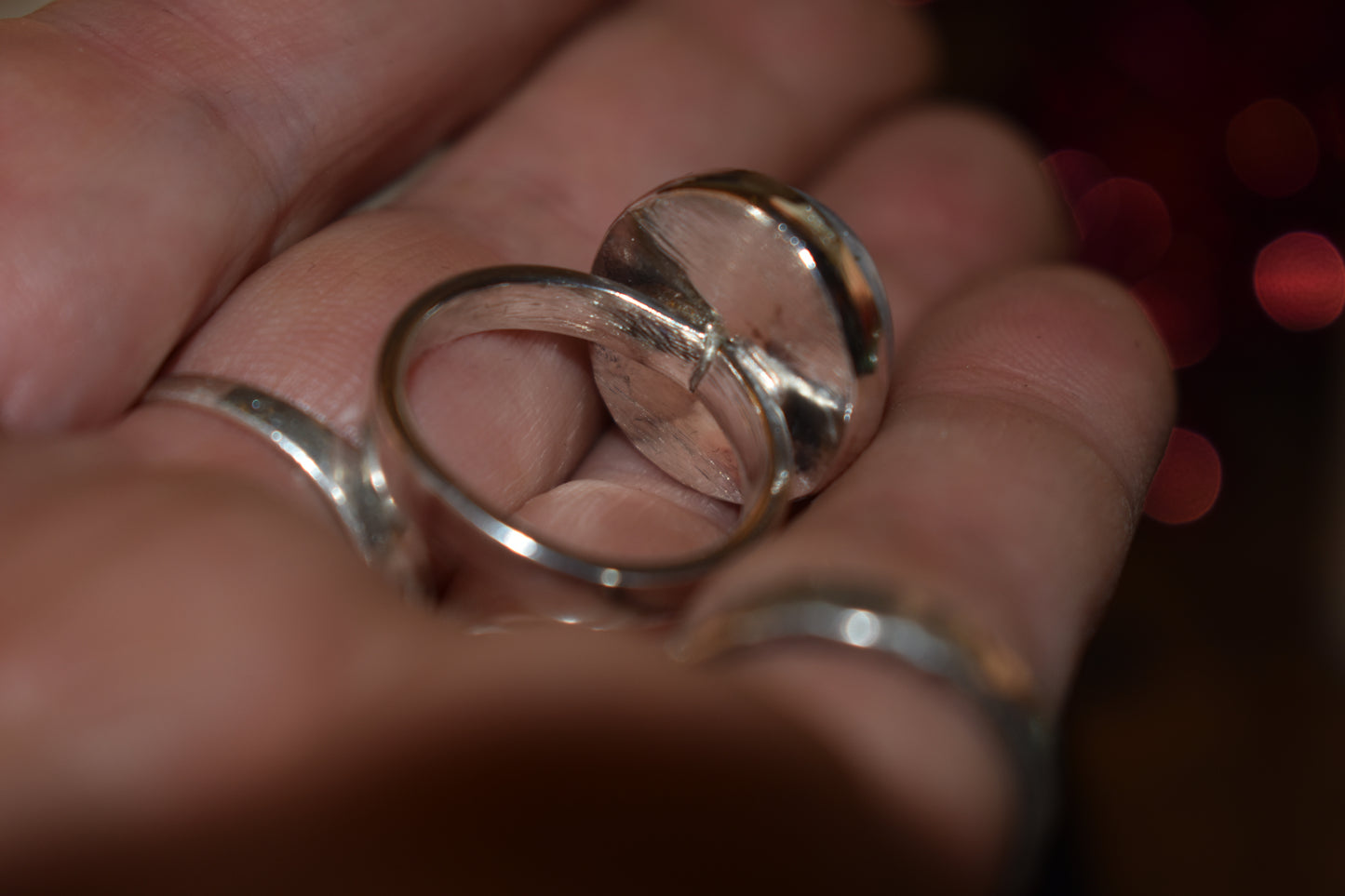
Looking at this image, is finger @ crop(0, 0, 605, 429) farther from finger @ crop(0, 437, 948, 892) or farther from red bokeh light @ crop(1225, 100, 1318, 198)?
red bokeh light @ crop(1225, 100, 1318, 198)

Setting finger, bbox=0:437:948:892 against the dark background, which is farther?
the dark background

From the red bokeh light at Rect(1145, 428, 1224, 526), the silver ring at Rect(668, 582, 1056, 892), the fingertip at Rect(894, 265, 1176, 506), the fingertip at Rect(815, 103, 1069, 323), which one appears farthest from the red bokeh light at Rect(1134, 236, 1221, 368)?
the silver ring at Rect(668, 582, 1056, 892)

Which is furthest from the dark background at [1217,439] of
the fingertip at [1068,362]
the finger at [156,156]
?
the finger at [156,156]

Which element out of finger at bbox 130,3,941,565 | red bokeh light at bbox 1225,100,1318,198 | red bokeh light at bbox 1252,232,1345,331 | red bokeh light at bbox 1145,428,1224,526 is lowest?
red bokeh light at bbox 1145,428,1224,526

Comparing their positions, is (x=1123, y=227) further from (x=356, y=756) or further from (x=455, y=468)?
(x=356, y=756)

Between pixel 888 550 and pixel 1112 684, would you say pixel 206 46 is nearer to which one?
pixel 888 550
